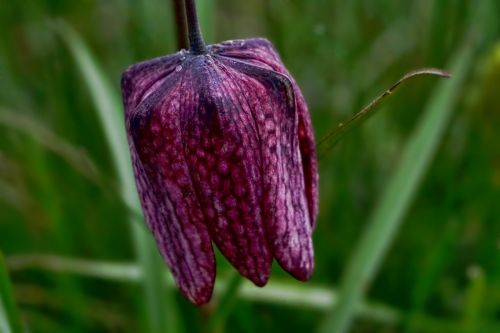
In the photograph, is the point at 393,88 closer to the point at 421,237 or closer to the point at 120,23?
the point at 421,237

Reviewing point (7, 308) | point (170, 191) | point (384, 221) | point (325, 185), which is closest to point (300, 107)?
point (170, 191)

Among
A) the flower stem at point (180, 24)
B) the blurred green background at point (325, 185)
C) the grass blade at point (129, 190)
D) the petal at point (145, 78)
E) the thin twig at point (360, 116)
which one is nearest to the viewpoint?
the thin twig at point (360, 116)

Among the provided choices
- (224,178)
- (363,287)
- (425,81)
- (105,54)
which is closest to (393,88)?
(224,178)

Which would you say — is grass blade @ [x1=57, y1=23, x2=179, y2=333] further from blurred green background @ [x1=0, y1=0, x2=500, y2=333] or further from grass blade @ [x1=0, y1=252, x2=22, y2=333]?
grass blade @ [x1=0, y1=252, x2=22, y2=333]

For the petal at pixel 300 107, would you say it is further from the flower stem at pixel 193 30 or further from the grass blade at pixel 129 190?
the grass blade at pixel 129 190

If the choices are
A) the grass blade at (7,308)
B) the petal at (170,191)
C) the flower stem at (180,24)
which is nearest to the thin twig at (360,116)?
the petal at (170,191)

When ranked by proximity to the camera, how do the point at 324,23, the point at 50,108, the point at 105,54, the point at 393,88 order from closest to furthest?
the point at 393,88
the point at 324,23
the point at 50,108
the point at 105,54

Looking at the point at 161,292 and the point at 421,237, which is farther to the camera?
the point at 421,237

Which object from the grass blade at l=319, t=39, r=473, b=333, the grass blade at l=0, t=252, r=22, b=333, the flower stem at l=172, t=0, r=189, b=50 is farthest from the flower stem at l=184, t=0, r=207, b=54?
the grass blade at l=319, t=39, r=473, b=333
